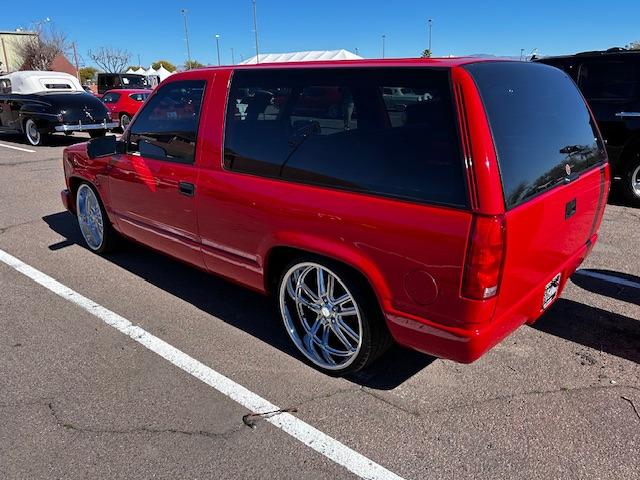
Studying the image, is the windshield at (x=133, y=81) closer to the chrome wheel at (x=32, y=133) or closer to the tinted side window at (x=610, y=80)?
the chrome wheel at (x=32, y=133)

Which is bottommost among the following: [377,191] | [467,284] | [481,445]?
[481,445]

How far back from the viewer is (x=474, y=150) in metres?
2.17

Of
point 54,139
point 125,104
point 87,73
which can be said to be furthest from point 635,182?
point 87,73

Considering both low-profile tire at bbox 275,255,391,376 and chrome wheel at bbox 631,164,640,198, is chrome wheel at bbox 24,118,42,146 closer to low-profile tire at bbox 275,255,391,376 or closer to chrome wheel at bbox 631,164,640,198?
low-profile tire at bbox 275,255,391,376

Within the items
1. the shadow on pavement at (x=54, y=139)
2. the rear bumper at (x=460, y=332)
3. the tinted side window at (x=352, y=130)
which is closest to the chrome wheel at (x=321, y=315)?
the rear bumper at (x=460, y=332)

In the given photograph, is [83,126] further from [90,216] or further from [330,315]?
A: [330,315]

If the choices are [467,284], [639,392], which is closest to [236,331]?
[467,284]

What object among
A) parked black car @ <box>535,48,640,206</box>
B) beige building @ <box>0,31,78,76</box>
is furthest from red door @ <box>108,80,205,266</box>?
beige building @ <box>0,31,78,76</box>

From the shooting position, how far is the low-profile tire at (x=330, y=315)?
8.98 ft

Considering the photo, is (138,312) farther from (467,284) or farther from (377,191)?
(467,284)

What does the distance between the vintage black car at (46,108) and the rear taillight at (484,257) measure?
43.2 feet

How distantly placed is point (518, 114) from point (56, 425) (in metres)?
2.80

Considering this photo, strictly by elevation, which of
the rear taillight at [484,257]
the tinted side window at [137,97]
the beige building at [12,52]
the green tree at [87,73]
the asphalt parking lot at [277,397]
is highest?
the beige building at [12,52]

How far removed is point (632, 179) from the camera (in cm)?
661
